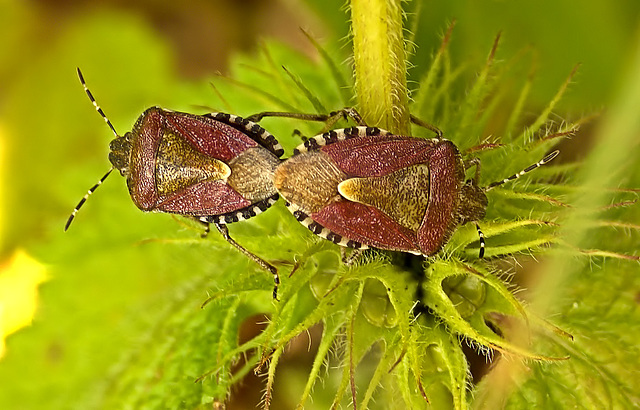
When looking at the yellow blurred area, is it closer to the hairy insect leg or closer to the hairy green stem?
the hairy insect leg

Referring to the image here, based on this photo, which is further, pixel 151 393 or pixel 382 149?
pixel 151 393

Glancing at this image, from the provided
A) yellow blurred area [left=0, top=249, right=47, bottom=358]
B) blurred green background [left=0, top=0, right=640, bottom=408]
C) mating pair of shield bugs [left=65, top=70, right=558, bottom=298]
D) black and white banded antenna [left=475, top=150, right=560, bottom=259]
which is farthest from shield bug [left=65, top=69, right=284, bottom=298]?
yellow blurred area [left=0, top=249, right=47, bottom=358]

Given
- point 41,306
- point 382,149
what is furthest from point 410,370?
point 41,306

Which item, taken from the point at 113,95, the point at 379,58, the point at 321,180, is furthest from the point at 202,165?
the point at 113,95

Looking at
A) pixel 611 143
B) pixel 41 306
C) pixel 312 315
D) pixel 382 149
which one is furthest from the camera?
pixel 41 306

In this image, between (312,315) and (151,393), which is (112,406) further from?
(312,315)

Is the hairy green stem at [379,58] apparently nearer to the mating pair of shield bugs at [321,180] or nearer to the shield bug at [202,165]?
the mating pair of shield bugs at [321,180]

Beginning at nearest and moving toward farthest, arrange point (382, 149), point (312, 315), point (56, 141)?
1. point (312, 315)
2. point (382, 149)
3. point (56, 141)
